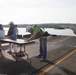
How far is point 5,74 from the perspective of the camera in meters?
8.04

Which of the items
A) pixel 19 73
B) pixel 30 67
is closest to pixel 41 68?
pixel 30 67

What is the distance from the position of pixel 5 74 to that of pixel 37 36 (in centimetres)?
325

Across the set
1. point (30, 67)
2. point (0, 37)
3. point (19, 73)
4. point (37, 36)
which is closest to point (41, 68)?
point (30, 67)

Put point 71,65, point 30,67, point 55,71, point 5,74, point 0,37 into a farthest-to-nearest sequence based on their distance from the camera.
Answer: point 0,37 < point 71,65 < point 30,67 < point 55,71 < point 5,74

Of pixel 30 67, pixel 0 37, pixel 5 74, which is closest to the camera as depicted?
pixel 5 74

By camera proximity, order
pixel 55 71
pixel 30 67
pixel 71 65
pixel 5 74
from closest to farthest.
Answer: pixel 5 74 < pixel 55 71 < pixel 30 67 < pixel 71 65

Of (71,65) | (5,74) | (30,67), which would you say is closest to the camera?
(5,74)

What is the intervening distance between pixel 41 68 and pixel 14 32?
352 cm

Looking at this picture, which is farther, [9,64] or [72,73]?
[9,64]

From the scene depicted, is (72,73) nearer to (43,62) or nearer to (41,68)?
(41,68)

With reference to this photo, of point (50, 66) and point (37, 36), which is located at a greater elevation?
point (37, 36)

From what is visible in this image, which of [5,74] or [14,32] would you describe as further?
[14,32]

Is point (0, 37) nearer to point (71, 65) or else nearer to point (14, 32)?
point (14, 32)

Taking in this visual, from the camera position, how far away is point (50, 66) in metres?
9.64
